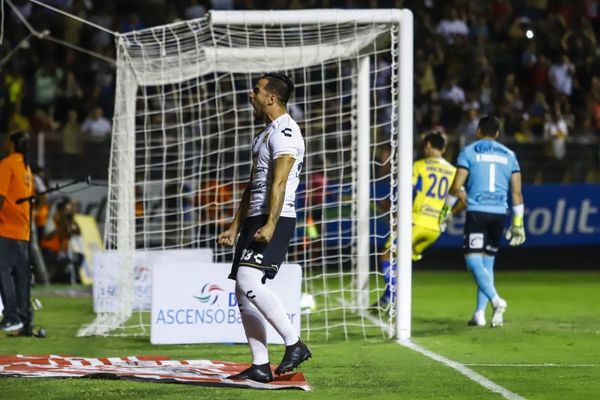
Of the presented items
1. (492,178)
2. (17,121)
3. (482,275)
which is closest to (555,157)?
(17,121)

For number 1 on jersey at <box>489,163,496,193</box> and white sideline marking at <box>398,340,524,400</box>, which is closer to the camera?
white sideline marking at <box>398,340,524,400</box>

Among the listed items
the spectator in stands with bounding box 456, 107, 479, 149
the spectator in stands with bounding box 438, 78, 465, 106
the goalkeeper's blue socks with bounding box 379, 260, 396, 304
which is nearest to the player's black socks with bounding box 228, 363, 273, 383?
the goalkeeper's blue socks with bounding box 379, 260, 396, 304

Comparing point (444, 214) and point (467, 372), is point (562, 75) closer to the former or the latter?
point (444, 214)

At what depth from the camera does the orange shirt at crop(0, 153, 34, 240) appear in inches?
501

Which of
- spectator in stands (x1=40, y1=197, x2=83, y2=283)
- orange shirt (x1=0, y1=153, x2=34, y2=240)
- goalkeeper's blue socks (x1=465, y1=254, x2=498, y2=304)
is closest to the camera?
orange shirt (x1=0, y1=153, x2=34, y2=240)

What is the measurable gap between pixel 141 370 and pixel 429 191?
19.3 ft

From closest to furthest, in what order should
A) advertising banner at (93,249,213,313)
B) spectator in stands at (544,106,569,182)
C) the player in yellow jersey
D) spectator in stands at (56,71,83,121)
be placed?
the player in yellow jersey < advertising banner at (93,249,213,313) < spectator in stands at (544,106,569,182) < spectator in stands at (56,71,83,121)

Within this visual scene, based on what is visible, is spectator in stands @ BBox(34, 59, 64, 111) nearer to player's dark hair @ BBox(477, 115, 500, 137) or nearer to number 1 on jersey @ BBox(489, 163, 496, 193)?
player's dark hair @ BBox(477, 115, 500, 137)

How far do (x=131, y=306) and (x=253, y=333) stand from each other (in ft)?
21.4

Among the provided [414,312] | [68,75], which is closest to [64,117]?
[68,75]

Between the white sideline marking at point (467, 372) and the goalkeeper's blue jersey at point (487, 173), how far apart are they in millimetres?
2108

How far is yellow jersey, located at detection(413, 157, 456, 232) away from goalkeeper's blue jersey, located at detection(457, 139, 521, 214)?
1.19 metres

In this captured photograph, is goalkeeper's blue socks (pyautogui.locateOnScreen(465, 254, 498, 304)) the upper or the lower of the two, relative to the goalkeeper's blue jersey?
lower

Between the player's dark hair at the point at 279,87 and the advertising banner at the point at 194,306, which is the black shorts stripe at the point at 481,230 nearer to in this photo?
the advertising banner at the point at 194,306
